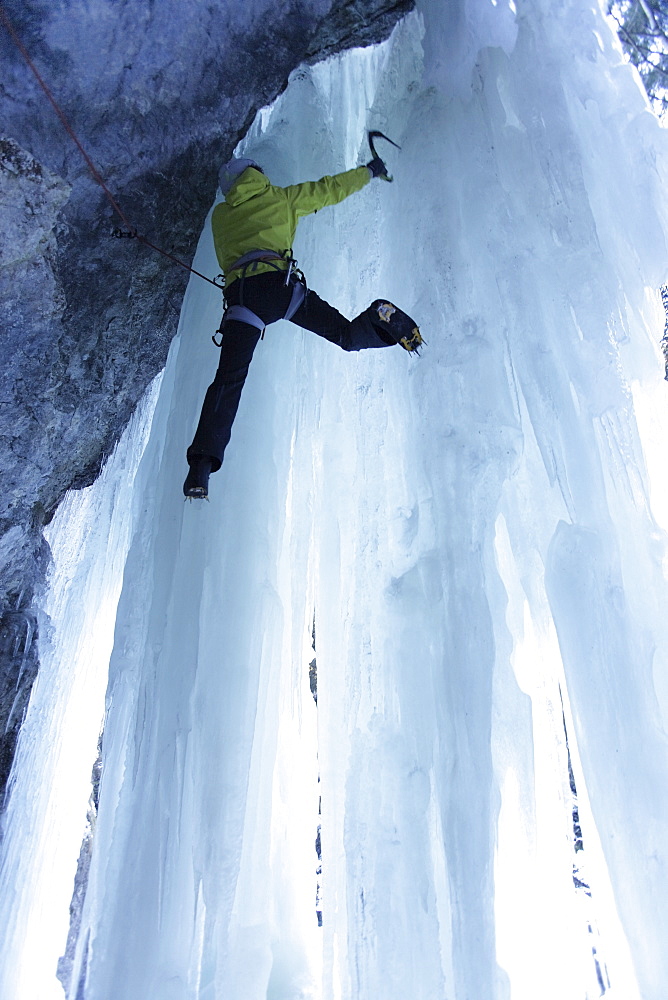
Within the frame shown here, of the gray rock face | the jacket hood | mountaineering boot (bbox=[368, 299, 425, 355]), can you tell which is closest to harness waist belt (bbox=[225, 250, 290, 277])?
the jacket hood

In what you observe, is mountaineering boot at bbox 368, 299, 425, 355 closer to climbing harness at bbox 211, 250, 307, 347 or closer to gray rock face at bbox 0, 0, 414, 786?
climbing harness at bbox 211, 250, 307, 347

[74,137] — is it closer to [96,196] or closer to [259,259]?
[96,196]

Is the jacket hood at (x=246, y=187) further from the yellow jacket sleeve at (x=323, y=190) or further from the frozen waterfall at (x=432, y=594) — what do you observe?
→ the frozen waterfall at (x=432, y=594)

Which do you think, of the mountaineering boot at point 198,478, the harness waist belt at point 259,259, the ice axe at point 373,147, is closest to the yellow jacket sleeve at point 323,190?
the ice axe at point 373,147

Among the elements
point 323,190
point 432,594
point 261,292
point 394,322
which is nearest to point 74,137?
point 323,190

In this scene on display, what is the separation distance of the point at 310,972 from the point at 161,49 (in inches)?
146

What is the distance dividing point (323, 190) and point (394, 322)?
0.68 metres

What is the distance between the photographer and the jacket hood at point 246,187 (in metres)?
2.82

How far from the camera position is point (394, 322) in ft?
8.59

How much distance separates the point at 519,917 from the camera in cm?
234

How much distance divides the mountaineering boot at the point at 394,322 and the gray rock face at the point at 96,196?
1.51 metres

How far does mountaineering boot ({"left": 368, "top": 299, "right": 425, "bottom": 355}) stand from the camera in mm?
2619

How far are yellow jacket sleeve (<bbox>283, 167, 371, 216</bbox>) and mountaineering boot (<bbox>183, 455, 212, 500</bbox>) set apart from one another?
1096mm

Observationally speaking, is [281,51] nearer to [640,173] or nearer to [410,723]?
[640,173]
